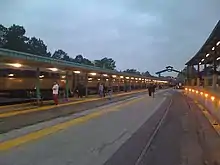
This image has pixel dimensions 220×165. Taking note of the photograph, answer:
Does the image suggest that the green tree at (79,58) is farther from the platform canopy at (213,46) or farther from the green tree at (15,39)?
the platform canopy at (213,46)

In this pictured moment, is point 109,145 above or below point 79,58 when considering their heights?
below

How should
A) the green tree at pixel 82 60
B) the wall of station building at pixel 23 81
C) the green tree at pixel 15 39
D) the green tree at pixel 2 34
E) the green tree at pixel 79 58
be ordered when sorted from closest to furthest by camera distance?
the wall of station building at pixel 23 81 < the green tree at pixel 15 39 < the green tree at pixel 2 34 < the green tree at pixel 82 60 < the green tree at pixel 79 58

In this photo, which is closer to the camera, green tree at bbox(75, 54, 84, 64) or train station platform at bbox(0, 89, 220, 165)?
train station platform at bbox(0, 89, 220, 165)

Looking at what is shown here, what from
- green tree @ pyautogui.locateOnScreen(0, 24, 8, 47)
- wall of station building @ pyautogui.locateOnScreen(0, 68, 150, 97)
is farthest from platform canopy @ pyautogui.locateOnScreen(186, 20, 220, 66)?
green tree @ pyautogui.locateOnScreen(0, 24, 8, 47)

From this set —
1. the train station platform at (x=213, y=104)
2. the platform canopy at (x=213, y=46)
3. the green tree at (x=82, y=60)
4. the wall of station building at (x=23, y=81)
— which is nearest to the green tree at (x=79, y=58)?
the green tree at (x=82, y=60)

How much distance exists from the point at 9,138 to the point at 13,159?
3548mm

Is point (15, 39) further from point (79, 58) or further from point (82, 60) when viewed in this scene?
point (79, 58)

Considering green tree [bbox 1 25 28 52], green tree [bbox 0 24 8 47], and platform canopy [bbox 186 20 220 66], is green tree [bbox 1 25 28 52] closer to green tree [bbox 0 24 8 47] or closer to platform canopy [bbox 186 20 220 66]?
green tree [bbox 0 24 8 47]

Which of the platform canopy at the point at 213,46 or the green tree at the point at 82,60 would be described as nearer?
the platform canopy at the point at 213,46

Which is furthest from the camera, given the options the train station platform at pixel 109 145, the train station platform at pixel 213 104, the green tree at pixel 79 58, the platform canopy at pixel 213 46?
the green tree at pixel 79 58

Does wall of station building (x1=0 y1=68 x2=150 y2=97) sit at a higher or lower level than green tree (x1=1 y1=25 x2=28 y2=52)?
lower

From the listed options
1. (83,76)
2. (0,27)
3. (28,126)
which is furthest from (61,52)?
(28,126)

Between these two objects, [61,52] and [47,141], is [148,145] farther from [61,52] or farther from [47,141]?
[61,52]

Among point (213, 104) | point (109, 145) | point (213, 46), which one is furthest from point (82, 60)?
point (109, 145)
